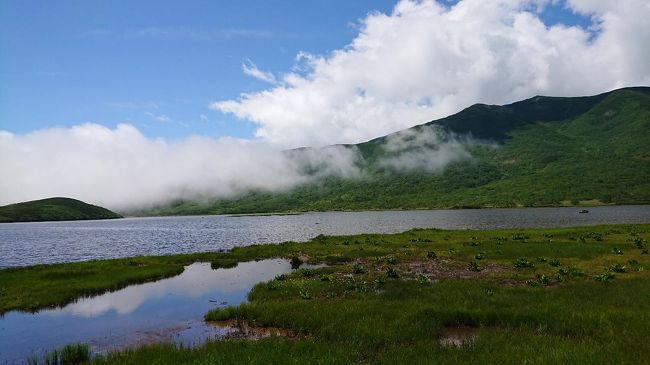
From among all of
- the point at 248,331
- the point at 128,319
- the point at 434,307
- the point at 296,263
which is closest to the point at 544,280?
the point at 434,307

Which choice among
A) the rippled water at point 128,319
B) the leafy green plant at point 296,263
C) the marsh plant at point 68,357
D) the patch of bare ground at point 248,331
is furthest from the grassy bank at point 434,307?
the leafy green plant at point 296,263

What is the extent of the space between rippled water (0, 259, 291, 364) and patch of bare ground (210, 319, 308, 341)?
65 cm

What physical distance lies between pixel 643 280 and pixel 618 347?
723 inches

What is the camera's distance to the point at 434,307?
894 inches

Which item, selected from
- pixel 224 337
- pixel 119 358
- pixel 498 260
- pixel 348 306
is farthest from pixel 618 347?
pixel 498 260

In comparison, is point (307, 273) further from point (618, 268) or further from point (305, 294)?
point (618, 268)

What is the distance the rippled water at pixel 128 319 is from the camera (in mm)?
20906

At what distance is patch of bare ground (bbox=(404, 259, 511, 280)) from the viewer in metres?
35.1

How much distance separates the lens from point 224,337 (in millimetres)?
20047

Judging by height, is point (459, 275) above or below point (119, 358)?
below

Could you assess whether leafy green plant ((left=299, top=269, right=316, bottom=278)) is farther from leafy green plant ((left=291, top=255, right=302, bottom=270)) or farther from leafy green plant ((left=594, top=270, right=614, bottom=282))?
leafy green plant ((left=594, top=270, right=614, bottom=282))

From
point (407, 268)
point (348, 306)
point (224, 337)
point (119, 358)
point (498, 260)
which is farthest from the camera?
point (498, 260)

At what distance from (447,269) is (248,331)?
24.4 metres

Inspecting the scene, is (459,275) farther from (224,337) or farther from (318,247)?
(318,247)
